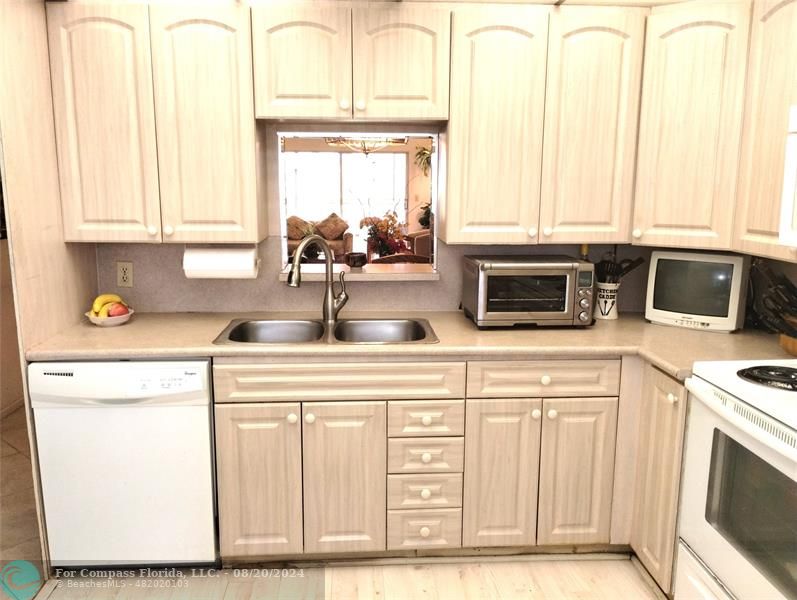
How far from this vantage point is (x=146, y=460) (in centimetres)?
221

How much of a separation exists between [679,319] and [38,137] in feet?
8.52

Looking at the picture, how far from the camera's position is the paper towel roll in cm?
249

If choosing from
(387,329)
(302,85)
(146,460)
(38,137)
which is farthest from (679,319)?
(38,137)

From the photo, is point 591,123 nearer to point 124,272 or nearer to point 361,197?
point 361,197

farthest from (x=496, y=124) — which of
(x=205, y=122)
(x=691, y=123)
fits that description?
(x=205, y=122)

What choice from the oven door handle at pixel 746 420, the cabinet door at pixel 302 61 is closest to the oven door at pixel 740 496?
the oven door handle at pixel 746 420

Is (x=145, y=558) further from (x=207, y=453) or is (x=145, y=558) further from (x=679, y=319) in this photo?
(x=679, y=319)

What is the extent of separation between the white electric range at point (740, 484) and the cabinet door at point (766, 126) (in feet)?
1.57

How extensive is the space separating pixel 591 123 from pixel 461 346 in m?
1.03

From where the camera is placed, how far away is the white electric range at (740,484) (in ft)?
4.92

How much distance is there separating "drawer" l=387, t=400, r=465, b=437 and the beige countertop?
18 centimetres

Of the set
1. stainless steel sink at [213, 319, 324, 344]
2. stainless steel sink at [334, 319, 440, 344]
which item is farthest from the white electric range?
stainless steel sink at [213, 319, 324, 344]

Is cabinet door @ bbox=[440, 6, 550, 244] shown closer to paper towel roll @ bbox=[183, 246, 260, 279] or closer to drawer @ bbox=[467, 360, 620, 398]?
drawer @ bbox=[467, 360, 620, 398]

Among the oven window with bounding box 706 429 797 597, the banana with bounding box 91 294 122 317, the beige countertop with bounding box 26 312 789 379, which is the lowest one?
the oven window with bounding box 706 429 797 597
